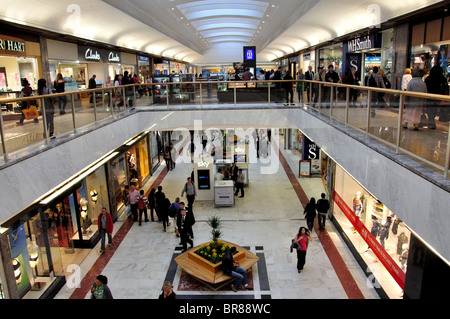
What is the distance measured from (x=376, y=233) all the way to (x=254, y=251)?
12.1 ft

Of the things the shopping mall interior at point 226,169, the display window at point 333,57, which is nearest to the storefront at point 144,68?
the shopping mall interior at point 226,169

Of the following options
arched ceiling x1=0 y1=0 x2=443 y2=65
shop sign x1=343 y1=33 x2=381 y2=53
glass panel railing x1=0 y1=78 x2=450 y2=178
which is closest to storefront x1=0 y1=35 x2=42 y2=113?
arched ceiling x1=0 y1=0 x2=443 y2=65

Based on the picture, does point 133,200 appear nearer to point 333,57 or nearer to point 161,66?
point 333,57

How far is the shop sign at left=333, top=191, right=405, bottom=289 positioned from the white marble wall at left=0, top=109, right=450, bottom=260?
269cm

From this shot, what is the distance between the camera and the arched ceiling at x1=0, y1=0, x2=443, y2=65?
12438 mm

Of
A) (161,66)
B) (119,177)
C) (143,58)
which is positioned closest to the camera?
(119,177)

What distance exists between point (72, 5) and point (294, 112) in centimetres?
920

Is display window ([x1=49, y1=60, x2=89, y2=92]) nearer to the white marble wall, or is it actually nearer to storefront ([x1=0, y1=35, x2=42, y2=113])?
storefront ([x1=0, y1=35, x2=42, y2=113])

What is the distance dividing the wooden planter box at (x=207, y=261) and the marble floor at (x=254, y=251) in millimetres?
549

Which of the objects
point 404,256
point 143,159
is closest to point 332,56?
point 143,159

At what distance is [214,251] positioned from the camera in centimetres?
1012

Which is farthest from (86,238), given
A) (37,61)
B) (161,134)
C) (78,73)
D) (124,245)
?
(161,134)

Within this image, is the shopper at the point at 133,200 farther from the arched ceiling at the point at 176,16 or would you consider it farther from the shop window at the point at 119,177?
the arched ceiling at the point at 176,16

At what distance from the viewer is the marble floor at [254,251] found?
945 cm
